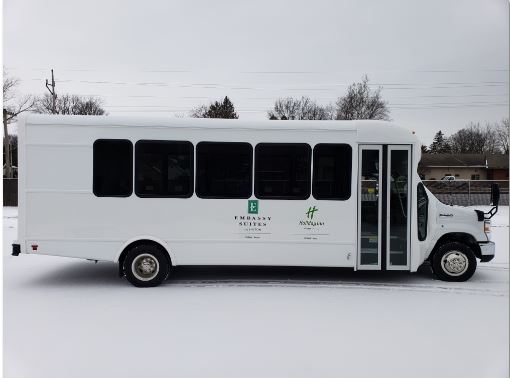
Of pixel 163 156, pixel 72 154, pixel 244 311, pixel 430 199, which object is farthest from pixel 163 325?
pixel 430 199

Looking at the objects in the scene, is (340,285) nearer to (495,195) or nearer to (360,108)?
(495,195)

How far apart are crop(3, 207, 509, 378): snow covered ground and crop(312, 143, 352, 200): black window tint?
5.11ft

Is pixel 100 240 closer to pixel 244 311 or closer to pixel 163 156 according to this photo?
pixel 163 156

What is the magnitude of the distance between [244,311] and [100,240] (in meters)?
2.72

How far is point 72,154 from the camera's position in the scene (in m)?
6.75

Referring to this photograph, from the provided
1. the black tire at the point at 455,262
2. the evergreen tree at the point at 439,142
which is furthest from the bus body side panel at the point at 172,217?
the evergreen tree at the point at 439,142

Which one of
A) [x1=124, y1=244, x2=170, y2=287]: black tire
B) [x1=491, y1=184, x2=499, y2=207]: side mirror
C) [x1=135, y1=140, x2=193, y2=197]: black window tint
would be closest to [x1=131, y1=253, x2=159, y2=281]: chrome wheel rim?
[x1=124, y1=244, x2=170, y2=287]: black tire

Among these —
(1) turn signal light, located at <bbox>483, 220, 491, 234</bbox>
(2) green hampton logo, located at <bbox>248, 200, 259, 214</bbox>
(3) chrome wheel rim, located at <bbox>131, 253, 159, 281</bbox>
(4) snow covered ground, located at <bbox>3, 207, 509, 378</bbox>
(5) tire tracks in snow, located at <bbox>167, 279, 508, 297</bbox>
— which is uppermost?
(2) green hampton logo, located at <bbox>248, 200, 259, 214</bbox>

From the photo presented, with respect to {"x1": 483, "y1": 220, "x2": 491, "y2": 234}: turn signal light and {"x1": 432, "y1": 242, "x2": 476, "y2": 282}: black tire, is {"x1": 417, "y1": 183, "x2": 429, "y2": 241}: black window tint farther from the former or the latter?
{"x1": 483, "y1": 220, "x2": 491, "y2": 234}: turn signal light

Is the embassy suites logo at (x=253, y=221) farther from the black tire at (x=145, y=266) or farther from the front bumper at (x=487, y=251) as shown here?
the front bumper at (x=487, y=251)

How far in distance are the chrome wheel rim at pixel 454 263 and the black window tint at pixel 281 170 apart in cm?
257

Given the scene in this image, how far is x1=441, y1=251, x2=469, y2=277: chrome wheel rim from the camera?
7.10 metres

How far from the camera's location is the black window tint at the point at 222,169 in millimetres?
6898

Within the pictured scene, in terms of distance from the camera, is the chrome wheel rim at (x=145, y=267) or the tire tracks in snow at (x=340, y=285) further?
the chrome wheel rim at (x=145, y=267)
